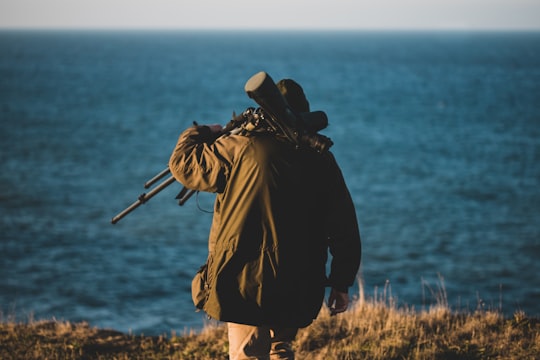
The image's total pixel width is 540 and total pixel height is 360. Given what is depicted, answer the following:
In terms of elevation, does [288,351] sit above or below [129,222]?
above

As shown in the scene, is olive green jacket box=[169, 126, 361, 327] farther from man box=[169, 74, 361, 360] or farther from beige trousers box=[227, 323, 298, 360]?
beige trousers box=[227, 323, 298, 360]

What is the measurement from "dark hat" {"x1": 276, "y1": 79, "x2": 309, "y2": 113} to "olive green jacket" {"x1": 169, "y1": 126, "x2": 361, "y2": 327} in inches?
11.3

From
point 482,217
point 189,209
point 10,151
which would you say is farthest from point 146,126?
point 482,217

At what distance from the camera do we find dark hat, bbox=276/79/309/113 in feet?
12.4

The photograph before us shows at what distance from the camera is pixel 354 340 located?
606cm

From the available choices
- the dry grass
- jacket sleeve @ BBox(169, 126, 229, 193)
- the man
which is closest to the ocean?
the dry grass

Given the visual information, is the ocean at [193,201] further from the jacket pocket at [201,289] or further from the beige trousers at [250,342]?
the beige trousers at [250,342]

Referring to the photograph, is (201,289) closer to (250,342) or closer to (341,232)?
(250,342)

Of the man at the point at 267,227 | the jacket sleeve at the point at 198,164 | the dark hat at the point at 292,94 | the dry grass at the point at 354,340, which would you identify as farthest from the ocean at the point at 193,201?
the dark hat at the point at 292,94

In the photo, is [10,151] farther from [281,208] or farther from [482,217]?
[281,208]

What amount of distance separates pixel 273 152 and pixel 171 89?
78300 millimetres

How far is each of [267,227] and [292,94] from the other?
2.63ft

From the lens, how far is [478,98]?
7381cm

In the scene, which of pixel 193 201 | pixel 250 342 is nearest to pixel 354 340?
pixel 250 342
